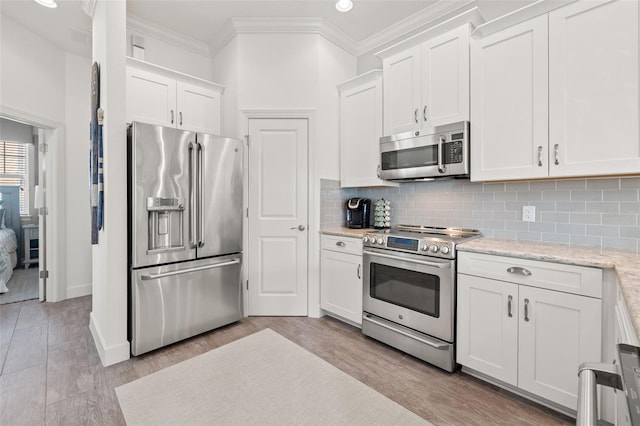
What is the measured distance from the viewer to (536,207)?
2.37m

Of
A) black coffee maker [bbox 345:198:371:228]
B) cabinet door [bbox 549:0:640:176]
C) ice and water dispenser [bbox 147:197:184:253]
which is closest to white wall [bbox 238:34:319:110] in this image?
black coffee maker [bbox 345:198:371:228]

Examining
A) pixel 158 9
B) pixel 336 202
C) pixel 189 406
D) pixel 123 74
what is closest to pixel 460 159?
pixel 336 202

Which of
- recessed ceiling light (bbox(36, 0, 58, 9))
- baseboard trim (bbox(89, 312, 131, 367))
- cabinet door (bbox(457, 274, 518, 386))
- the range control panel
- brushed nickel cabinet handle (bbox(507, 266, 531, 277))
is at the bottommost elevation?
baseboard trim (bbox(89, 312, 131, 367))

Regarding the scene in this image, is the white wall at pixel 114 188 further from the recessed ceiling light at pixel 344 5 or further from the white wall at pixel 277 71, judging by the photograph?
the recessed ceiling light at pixel 344 5

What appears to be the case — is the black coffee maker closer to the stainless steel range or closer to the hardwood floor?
the stainless steel range

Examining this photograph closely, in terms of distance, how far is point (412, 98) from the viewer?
109 inches

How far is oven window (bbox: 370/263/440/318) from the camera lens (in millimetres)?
2312

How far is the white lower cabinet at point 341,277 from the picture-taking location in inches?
115

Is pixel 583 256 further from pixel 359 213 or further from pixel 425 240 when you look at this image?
pixel 359 213

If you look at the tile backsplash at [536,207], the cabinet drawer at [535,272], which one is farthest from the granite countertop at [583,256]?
the tile backsplash at [536,207]

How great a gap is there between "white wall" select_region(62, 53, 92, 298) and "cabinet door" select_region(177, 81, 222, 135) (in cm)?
168

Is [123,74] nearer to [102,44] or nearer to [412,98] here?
[102,44]

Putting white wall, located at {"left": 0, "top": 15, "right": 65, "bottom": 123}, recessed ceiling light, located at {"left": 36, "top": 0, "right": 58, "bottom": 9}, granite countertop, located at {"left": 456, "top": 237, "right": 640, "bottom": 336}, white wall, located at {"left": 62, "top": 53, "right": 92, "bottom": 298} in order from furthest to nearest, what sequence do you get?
white wall, located at {"left": 62, "top": 53, "right": 92, "bottom": 298} < white wall, located at {"left": 0, "top": 15, "right": 65, "bottom": 123} < recessed ceiling light, located at {"left": 36, "top": 0, "right": 58, "bottom": 9} < granite countertop, located at {"left": 456, "top": 237, "right": 640, "bottom": 336}

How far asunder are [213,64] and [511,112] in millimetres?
3419
